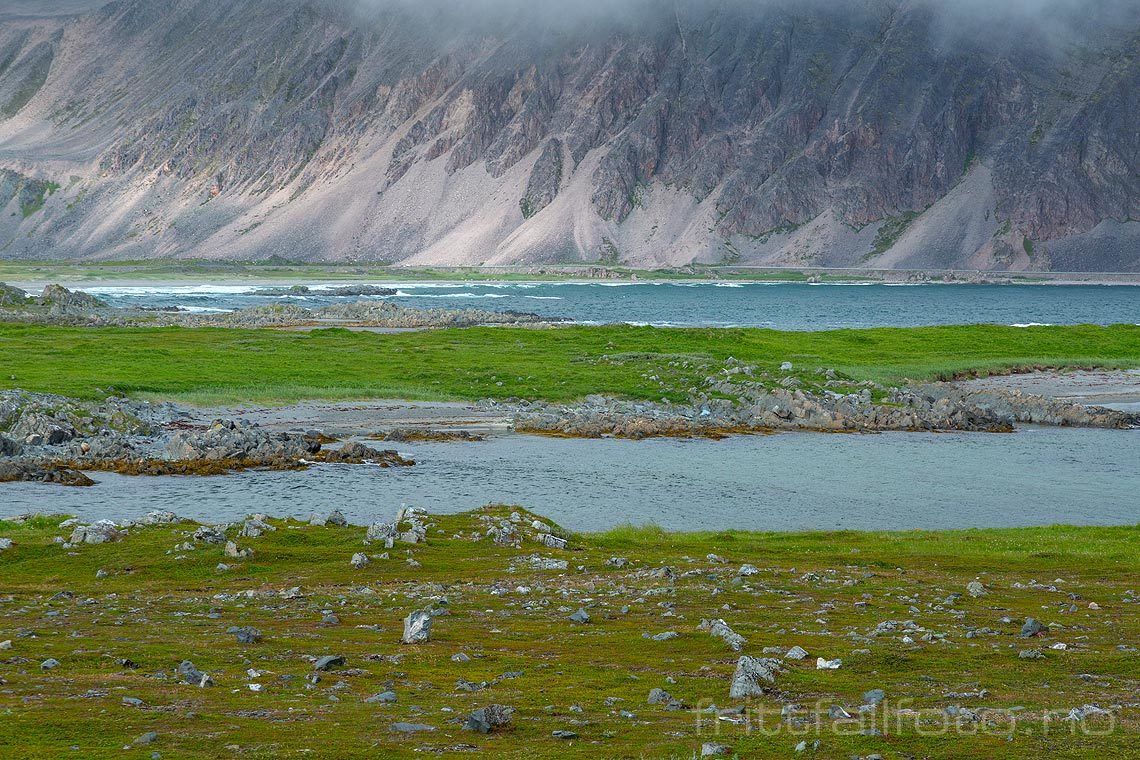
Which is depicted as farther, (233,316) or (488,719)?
(233,316)

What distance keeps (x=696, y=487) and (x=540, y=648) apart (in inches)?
1171

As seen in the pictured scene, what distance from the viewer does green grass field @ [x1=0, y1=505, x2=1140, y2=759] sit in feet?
42.7

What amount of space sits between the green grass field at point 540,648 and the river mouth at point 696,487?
914 centimetres

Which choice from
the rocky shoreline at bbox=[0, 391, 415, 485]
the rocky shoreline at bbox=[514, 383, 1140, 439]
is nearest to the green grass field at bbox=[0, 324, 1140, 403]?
the rocky shoreline at bbox=[514, 383, 1140, 439]

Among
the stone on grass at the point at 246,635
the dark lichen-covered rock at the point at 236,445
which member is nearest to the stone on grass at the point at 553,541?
the stone on grass at the point at 246,635

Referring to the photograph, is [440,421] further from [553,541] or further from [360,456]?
[553,541]

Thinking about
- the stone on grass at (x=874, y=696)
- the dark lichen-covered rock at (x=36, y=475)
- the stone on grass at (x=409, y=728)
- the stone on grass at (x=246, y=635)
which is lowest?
the dark lichen-covered rock at (x=36, y=475)

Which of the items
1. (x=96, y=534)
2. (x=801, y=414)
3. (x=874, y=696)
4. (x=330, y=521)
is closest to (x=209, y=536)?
(x=96, y=534)

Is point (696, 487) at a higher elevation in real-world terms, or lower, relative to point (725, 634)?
lower

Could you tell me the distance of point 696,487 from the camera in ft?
156

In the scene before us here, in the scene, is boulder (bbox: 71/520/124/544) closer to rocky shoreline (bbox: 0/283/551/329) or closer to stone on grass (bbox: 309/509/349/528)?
stone on grass (bbox: 309/509/349/528)

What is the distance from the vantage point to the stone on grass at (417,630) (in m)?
18.6

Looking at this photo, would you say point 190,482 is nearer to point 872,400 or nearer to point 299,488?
point 299,488

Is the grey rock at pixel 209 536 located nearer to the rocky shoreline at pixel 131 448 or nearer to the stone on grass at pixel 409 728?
the stone on grass at pixel 409 728
